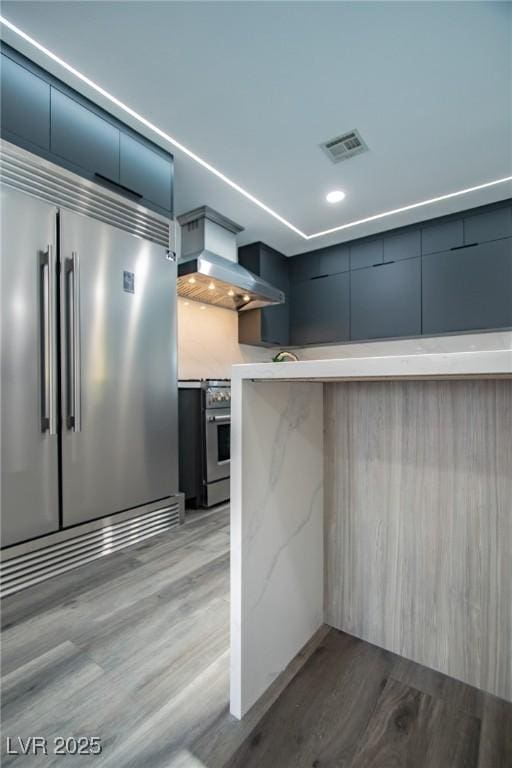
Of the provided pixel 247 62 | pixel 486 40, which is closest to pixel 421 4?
pixel 486 40

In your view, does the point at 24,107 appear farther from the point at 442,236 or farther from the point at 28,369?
the point at 442,236

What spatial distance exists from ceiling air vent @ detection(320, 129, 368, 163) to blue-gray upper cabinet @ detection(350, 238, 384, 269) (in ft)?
4.30

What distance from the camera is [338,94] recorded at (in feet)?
5.83

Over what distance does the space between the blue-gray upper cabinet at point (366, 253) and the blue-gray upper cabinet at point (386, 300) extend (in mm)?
62

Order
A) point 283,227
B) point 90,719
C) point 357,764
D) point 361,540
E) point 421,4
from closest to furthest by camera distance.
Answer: point 357,764
point 90,719
point 361,540
point 421,4
point 283,227

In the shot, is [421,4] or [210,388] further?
[210,388]

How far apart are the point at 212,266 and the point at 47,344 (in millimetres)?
1375

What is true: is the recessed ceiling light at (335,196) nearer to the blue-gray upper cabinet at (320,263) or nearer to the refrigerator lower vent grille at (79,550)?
the blue-gray upper cabinet at (320,263)

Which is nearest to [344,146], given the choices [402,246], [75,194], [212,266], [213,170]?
[213,170]

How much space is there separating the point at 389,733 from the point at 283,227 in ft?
11.0

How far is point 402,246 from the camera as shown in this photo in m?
3.29

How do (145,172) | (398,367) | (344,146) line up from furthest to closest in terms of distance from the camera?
(344,146) < (145,172) < (398,367)

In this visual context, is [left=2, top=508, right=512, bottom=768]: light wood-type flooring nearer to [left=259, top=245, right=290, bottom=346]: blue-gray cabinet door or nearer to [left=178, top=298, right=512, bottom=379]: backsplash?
[left=178, top=298, right=512, bottom=379]: backsplash

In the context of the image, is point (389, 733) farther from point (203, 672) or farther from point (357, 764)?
point (203, 672)
